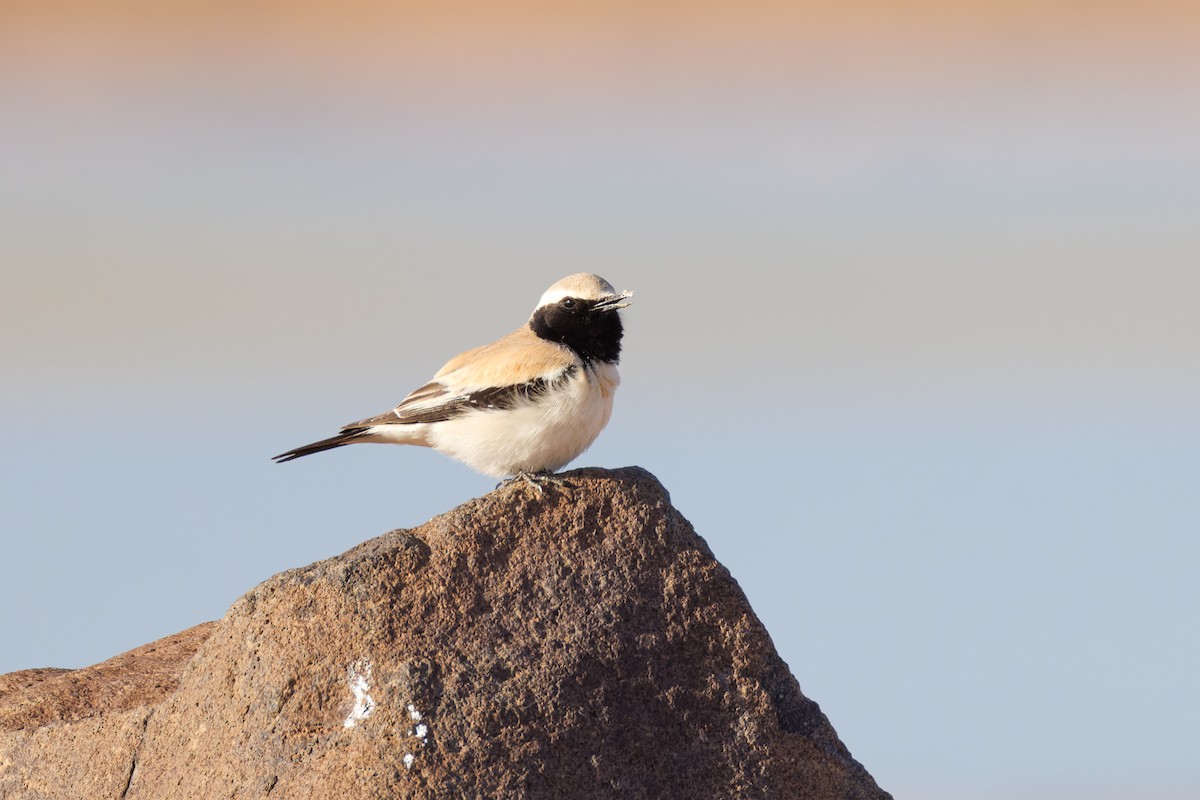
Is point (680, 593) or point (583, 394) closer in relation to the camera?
point (680, 593)

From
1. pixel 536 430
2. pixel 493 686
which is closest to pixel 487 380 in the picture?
pixel 536 430

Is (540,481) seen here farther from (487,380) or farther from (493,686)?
(493,686)

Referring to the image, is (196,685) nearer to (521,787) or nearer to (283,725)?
(283,725)

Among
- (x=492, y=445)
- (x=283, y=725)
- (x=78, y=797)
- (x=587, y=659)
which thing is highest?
(x=492, y=445)

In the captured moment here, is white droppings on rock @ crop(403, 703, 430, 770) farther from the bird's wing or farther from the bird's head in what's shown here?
the bird's head

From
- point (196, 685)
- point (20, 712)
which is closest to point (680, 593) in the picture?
point (196, 685)

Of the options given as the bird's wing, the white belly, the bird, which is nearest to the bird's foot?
the bird

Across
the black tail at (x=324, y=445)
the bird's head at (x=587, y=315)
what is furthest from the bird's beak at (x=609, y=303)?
the black tail at (x=324, y=445)
